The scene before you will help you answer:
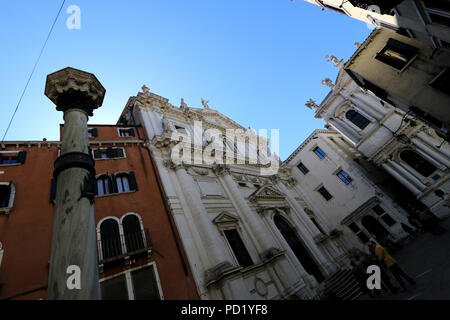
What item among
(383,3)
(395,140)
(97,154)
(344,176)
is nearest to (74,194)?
(97,154)

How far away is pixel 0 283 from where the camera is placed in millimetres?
6816

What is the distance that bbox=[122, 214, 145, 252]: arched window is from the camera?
30.2 ft

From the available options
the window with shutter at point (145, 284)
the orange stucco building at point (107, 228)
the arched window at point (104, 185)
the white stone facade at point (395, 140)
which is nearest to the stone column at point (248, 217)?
the orange stucco building at point (107, 228)

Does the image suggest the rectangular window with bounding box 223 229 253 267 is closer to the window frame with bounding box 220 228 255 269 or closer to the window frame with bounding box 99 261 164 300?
the window frame with bounding box 220 228 255 269

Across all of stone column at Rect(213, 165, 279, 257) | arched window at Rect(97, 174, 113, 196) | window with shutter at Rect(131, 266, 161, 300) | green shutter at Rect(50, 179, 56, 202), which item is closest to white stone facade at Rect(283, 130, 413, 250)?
stone column at Rect(213, 165, 279, 257)

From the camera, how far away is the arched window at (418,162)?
18312mm

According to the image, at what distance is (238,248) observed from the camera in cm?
1270

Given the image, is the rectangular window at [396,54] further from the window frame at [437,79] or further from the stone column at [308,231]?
the stone column at [308,231]

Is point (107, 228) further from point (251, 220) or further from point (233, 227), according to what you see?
point (251, 220)

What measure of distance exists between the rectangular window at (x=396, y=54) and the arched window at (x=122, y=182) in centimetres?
1687

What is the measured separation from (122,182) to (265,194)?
11.4m
